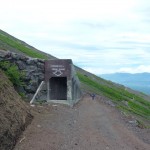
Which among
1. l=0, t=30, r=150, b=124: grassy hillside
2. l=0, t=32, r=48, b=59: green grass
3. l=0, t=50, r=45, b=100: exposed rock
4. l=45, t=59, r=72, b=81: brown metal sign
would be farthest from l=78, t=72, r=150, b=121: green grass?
l=0, t=50, r=45, b=100: exposed rock

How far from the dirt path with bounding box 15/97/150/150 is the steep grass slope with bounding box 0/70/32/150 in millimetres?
456

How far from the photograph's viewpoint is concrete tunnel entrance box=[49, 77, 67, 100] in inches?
1561

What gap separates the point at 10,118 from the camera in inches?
734

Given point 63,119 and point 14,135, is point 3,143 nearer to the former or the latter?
point 14,135

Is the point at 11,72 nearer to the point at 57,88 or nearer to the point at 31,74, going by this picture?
the point at 31,74

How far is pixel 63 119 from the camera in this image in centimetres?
2722

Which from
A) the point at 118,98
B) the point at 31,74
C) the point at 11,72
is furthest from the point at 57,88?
the point at 118,98

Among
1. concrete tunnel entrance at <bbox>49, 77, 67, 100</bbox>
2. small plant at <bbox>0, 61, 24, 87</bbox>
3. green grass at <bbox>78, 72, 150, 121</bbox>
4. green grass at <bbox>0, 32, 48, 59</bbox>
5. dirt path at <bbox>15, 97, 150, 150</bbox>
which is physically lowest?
green grass at <bbox>78, 72, 150, 121</bbox>

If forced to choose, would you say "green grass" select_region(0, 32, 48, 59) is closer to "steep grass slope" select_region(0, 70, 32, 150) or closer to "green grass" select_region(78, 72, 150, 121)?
"green grass" select_region(78, 72, 150, 121)

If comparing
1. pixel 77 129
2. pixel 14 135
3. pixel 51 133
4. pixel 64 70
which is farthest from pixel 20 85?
pixel 14 135

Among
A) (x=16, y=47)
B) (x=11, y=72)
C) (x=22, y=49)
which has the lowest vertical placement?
(x=11, y=72)

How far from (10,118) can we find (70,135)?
483 cm

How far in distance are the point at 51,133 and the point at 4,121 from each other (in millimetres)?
4549

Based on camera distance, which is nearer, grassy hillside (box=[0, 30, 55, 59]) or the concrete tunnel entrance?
the concrete tunnel entrance
